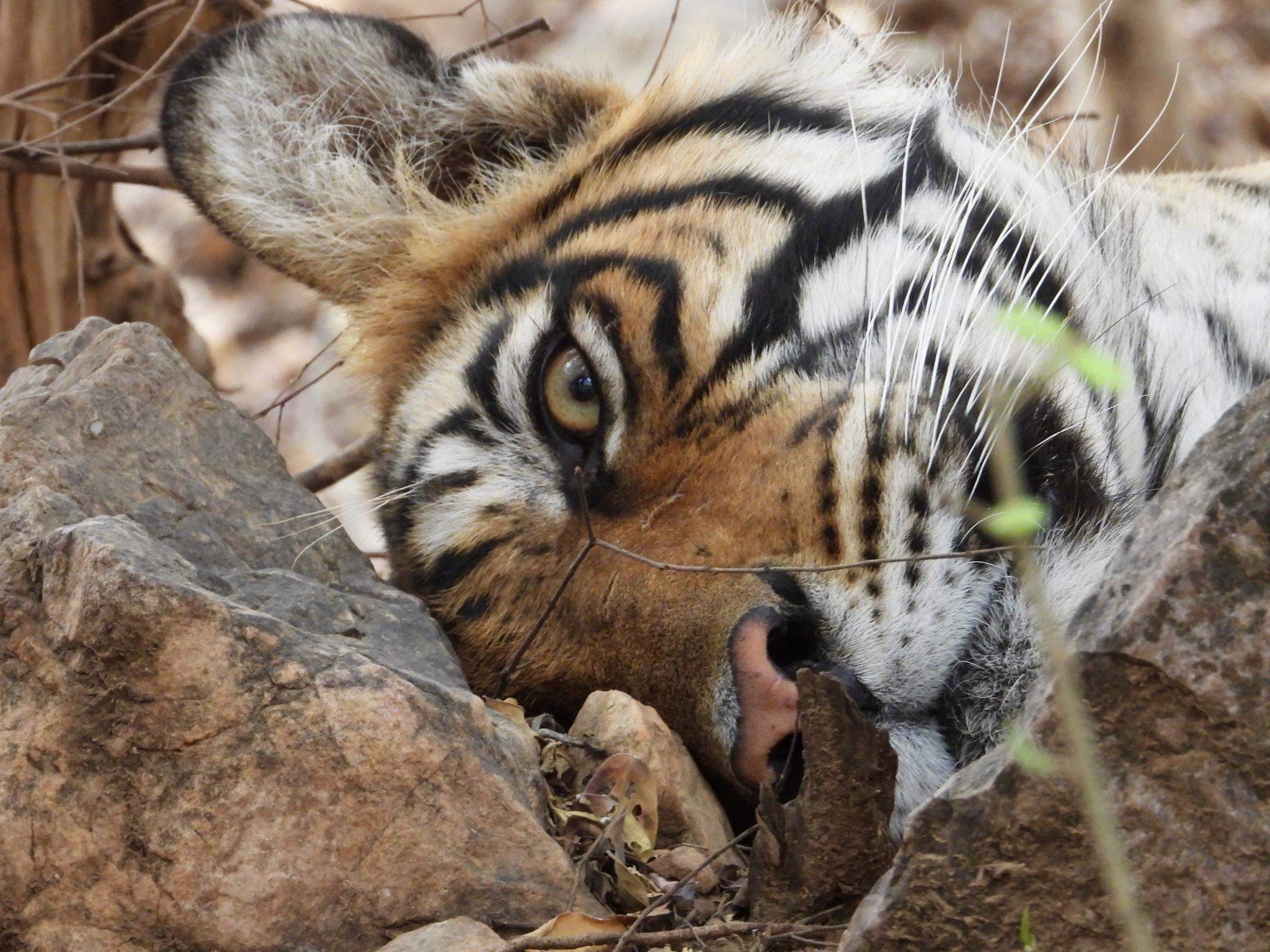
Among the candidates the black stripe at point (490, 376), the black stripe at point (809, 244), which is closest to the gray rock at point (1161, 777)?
the black stripe at point (809, 244)

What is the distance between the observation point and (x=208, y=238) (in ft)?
26.9

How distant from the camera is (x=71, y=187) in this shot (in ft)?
13.6

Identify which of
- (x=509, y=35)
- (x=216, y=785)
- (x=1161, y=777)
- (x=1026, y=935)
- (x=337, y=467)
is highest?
(x=509, y=35)

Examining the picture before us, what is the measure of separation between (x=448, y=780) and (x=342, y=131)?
189 centimetres

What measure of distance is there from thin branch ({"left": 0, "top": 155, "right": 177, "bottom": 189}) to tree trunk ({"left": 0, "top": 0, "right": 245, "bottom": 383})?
13 centimetres

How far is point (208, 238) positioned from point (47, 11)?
4.09m

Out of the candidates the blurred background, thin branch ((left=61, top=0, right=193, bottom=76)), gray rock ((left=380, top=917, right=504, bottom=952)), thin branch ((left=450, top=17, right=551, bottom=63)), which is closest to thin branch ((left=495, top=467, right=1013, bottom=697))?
gray rock ((left=380, top=917, right=504, bottom=952))

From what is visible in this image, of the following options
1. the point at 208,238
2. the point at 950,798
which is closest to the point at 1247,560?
the point at 950,798

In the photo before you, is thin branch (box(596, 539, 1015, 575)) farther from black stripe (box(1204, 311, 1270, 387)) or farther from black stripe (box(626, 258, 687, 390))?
black stripe (box(1204, 311, 1270, 387))

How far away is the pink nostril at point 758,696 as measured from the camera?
1.98m

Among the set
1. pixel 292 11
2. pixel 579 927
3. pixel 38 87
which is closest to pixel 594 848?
pixel 579 927

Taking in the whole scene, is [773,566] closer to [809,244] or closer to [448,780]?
[448,780]

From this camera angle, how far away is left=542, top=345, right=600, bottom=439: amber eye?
2.55 meters

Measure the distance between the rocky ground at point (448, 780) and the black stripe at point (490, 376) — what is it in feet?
1.55
